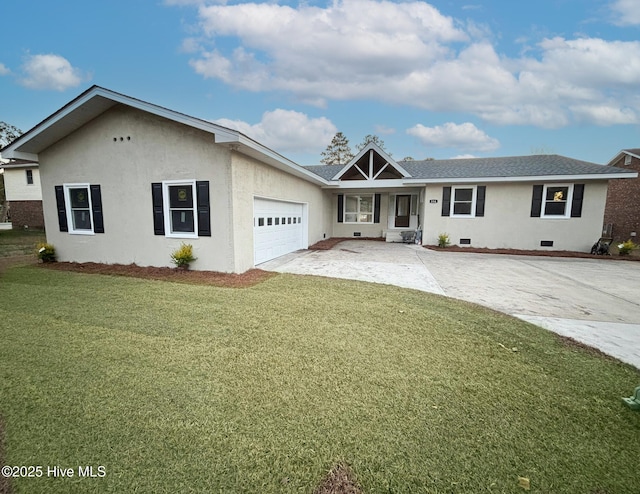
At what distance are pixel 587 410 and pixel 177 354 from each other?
4058 millimetres

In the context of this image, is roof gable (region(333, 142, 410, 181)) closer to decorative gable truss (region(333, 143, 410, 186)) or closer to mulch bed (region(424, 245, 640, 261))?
decorative gable truss (region(333, 143, 410, 186))

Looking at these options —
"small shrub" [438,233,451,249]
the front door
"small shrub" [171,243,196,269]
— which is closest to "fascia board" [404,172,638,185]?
"small shrub" [438,233,451,249]

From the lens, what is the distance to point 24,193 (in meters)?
19.3

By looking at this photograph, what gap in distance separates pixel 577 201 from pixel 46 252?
1930 centimetres

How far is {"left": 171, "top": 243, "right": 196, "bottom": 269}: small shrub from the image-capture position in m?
7.24

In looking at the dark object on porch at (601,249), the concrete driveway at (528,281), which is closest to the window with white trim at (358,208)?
→ the concrete driveway at (528,281)

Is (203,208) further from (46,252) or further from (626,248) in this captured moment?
(626,248)

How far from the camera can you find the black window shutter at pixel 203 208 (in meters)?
6.99

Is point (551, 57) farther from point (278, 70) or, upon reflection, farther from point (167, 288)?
point (167, 288)

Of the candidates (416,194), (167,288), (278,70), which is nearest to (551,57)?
(416,194)

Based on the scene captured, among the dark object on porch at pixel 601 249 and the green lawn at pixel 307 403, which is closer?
the green lawn at pixel 307 403

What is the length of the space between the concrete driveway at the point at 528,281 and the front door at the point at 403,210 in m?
4.67

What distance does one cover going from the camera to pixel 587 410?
242 centimetres

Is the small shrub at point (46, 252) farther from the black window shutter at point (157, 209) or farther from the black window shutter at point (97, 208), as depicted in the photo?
the black window shutter at point (157, 209)
